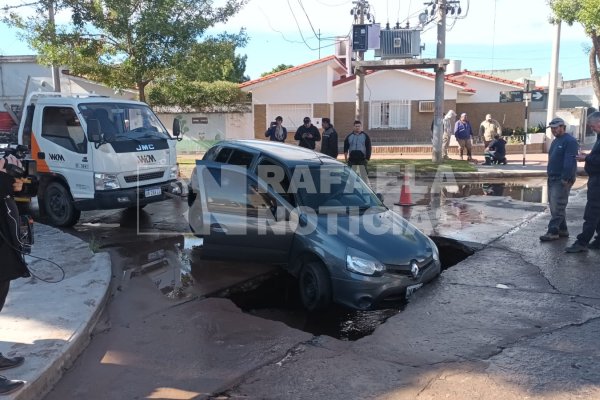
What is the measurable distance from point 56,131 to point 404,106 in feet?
63.7

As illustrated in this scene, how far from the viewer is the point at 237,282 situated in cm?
644

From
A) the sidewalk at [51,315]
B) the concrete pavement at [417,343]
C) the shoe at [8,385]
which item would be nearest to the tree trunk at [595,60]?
the concrete pavement at [417,343]

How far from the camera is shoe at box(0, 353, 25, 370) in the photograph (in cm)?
393

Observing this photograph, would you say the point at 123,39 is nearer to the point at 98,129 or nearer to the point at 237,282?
the point at 98,129

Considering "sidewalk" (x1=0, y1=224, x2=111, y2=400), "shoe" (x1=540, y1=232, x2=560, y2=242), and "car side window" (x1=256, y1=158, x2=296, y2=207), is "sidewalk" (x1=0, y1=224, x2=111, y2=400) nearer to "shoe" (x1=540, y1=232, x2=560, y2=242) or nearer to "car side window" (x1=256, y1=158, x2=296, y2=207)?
"car side window" (x1=256, y1=158, x2=296, y2=207)

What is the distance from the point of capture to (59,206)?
9188 millimetres

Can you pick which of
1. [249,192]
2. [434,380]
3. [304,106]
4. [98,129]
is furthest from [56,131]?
[304,106]

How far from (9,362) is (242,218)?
3.12 metres

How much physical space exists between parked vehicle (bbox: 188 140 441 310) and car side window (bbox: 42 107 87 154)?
2.46 metres

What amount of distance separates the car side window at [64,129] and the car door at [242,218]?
109 inches

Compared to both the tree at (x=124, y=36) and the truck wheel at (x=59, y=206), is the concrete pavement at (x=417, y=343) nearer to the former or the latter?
the truck wheel at (x=59, y=206)

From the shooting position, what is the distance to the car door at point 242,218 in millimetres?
6195

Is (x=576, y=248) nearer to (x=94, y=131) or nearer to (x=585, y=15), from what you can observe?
(x=94, y=131)

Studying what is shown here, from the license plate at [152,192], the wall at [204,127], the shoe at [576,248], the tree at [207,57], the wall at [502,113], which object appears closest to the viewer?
the shoe at [576,248]
